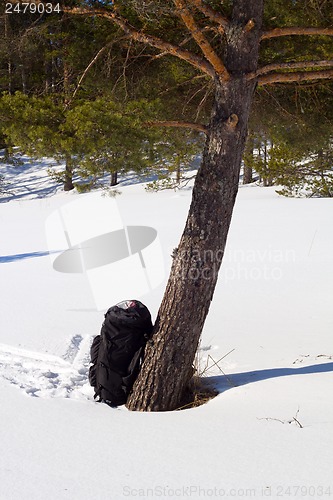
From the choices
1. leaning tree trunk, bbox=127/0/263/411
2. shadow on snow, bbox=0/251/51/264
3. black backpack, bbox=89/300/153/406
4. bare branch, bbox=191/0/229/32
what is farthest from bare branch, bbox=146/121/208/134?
shadow on snow, bbox=0/251/51/264

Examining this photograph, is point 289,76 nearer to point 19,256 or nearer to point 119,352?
point 119,352

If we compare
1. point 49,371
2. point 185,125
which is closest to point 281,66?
point 185,125

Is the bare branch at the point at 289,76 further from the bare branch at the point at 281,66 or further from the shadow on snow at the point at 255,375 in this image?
the shadow on snow at the point at 255,375

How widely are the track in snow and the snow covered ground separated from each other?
2 centimetres

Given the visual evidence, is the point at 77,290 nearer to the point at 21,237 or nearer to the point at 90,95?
the point at 90,95

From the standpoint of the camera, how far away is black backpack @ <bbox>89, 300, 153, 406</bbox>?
4.32 metres

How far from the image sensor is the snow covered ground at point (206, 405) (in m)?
2.75

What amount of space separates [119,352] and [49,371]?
991 mm


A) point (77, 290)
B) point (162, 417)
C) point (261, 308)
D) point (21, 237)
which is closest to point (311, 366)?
point (162, 417)

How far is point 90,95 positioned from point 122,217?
354 inches

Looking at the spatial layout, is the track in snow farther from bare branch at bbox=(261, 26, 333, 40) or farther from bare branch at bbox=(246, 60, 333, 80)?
bare branch at bbox=(261, 26, 333, 40)

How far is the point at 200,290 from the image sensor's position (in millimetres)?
4227

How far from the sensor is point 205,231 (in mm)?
4148

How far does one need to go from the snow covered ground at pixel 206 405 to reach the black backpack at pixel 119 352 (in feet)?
0.62
